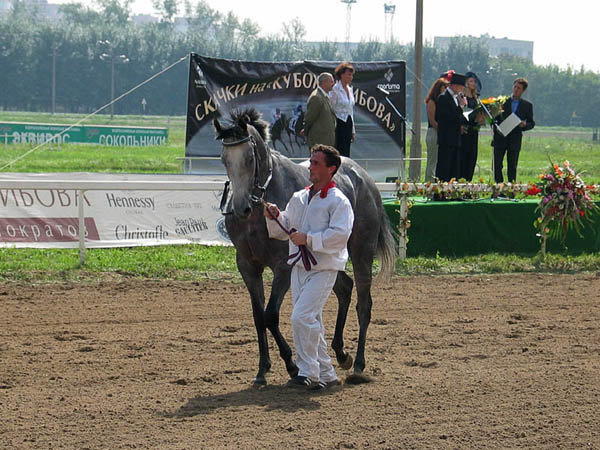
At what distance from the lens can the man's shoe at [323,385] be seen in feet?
20.8

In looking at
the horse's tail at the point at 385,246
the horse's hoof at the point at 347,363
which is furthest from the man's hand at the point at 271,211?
the horse's tail at the point at 385,246

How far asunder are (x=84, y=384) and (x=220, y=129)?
207cm

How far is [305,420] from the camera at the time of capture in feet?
18.3

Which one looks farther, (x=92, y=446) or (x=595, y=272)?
(x=595, y=272)

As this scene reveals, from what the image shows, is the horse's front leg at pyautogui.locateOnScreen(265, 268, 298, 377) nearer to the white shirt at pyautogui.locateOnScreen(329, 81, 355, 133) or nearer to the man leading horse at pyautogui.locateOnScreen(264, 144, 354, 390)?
the man leading horse at pyautogui.locateOnScreen(264, 144, 354, 390)

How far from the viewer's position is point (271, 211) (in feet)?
20.2

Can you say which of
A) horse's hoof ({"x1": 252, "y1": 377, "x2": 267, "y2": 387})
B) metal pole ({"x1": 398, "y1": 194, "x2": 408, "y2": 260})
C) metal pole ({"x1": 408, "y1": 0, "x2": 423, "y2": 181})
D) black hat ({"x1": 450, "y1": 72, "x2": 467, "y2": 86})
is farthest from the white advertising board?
metal pole ({"x1": 408, "y1": 0, "x2": 423, "y2": 181})

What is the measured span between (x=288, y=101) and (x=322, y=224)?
9.72m

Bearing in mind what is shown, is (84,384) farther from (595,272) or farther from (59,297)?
(595,272)

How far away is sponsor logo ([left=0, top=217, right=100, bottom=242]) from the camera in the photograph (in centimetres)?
1175

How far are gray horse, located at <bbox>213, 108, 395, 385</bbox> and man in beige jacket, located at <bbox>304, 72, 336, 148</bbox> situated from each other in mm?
4486

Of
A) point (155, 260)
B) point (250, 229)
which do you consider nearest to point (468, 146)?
point (155, 260)

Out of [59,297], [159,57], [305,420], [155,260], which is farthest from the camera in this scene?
[159,57]

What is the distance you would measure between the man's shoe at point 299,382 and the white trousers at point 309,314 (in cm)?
3
